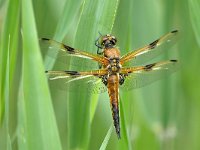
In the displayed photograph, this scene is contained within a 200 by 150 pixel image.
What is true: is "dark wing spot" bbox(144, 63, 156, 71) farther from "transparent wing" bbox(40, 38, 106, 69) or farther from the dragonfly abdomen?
"transparent wing" bbox(40, 38, 106, 69)

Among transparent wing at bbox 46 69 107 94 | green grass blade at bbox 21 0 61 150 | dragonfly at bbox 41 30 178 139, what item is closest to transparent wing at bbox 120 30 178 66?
dragonfly at bbox 41 30 178 139

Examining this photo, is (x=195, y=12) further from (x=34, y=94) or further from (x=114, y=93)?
(x=34, y=94)

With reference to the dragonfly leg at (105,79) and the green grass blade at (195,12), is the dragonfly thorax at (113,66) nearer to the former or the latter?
the dragonfly leg at (105,79)

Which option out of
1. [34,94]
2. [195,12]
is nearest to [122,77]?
[195,12]

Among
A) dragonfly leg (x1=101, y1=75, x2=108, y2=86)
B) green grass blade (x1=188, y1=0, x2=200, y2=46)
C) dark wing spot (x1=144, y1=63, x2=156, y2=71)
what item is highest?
green grass blade (x1=188, y1=0, x2=200, y2=46)

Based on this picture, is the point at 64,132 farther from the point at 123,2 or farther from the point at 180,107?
the point at 123,2

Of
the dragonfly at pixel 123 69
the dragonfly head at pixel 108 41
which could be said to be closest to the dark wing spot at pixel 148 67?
the dragonfly at pixel 123 69
